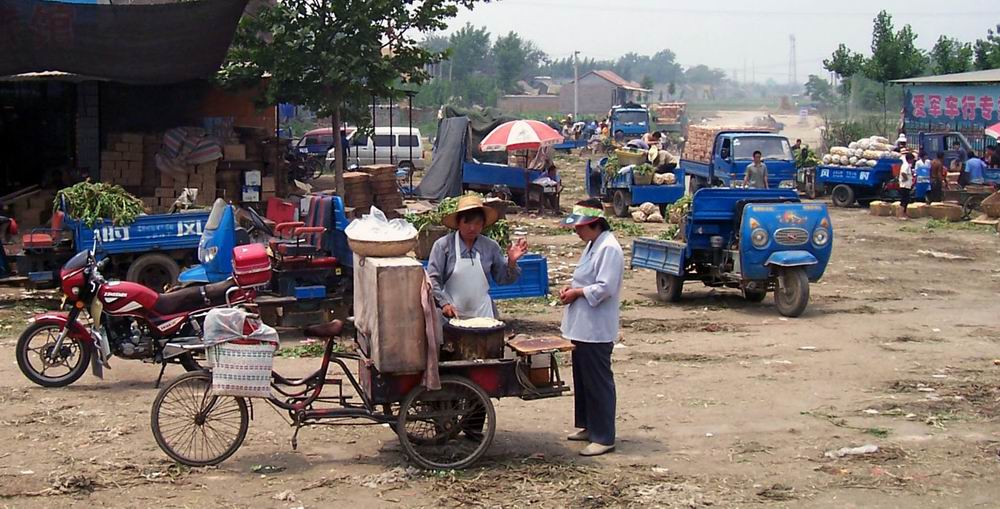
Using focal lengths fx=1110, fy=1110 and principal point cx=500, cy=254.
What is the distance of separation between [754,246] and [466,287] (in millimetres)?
6430

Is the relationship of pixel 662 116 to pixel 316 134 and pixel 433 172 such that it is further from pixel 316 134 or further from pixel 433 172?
pixel 433 172

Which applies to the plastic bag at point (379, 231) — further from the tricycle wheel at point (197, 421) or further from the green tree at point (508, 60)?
the green tree at point (508, 60)

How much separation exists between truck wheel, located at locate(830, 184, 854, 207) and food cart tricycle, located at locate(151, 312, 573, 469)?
22598mm

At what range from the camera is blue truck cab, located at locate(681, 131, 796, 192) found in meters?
24.4

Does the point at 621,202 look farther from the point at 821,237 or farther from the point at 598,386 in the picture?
the point at 598,386

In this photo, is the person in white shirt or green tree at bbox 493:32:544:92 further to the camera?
green tree at bbox 493:32:544:92

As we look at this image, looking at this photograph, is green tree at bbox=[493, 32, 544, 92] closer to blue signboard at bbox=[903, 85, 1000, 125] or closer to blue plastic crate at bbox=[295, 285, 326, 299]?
blue signboard at bbox=[903, 85, 1000, 125]

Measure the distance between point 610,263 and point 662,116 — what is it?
62706mm

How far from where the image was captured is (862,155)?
28219 mm

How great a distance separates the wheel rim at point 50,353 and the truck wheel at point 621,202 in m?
17.1

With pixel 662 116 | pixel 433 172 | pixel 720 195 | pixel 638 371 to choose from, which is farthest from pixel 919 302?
pixel 662 116

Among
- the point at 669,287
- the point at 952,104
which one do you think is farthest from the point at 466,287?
the point at 952,104

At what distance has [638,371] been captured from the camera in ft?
32.7

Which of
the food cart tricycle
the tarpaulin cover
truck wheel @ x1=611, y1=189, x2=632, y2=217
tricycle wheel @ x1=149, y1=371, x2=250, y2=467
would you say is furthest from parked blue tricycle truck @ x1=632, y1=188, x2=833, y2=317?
truck wheel @ x1=611, y1=189, x2=632, y2=217
